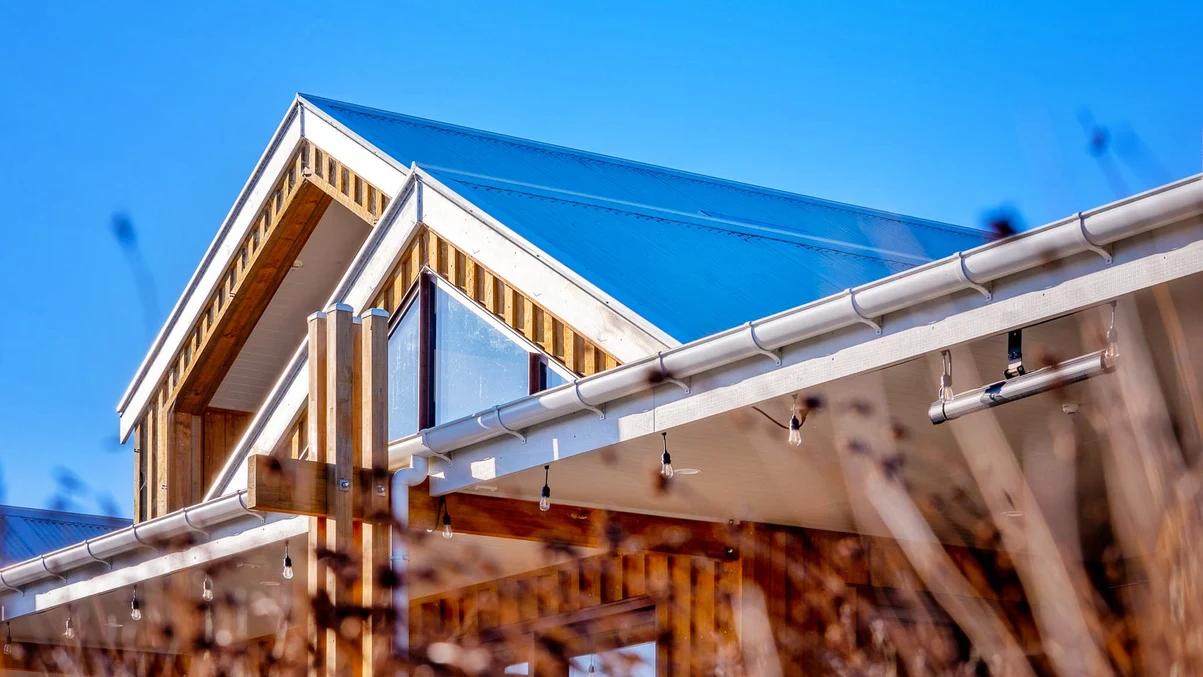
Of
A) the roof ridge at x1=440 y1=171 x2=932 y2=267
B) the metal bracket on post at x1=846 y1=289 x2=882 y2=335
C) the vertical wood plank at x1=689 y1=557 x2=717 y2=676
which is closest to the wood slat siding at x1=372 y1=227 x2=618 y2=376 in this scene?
the roof ridge at x1=440 y1=171 x2=932 y2=267

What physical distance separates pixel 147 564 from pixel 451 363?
257 centimetres

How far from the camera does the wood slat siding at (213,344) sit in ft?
41.8

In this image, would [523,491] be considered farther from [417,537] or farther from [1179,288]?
[1179,288]

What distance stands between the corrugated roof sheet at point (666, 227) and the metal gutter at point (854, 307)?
1383 millimetres

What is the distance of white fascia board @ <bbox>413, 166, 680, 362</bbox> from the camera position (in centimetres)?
828

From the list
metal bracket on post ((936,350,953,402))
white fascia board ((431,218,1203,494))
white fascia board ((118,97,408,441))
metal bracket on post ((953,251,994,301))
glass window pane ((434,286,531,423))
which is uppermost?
white fascia board ((118,97,408,441))

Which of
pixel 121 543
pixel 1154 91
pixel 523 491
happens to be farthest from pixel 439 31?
pixel 1154 91

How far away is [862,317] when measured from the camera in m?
5.54

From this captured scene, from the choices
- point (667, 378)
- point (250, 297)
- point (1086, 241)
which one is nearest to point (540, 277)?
point (667, 378)

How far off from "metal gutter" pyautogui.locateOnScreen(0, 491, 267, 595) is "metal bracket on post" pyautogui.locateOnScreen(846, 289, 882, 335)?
12.6 ft

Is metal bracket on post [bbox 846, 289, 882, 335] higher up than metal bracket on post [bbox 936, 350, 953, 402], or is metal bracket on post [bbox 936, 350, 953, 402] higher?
metal bracket on post [bbox 846, 289, 882, 335]

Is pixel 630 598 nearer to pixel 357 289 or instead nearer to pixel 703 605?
pixel 703 605

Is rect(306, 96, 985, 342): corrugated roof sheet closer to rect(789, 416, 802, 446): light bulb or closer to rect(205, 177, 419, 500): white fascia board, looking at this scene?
rect(205, 177, 419, 500): white fascia board

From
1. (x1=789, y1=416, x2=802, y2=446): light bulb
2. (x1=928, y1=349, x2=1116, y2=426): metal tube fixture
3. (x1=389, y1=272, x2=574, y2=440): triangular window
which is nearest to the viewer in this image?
(x1=928, y1=349, x2=1116, y2=426): metal tube fixture
